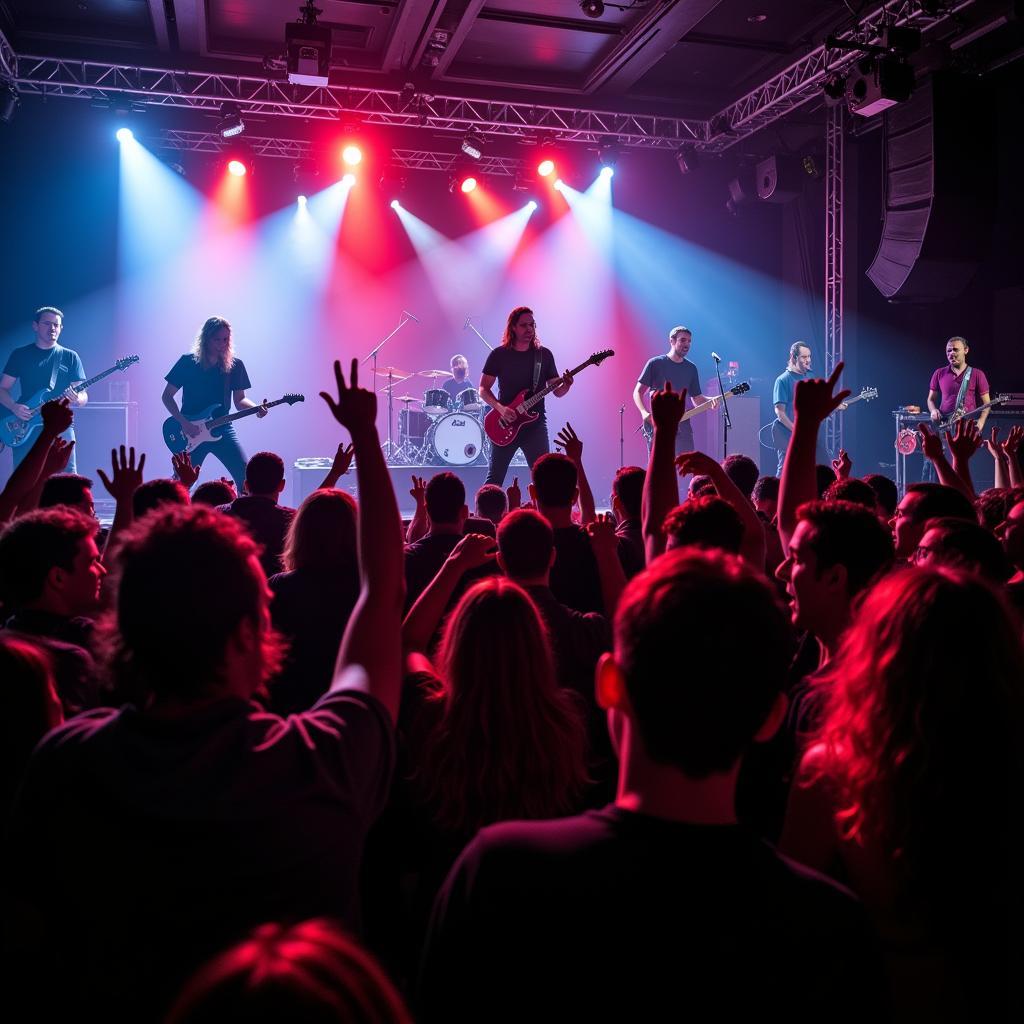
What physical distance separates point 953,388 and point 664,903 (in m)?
10.7

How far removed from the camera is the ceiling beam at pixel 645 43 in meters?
9.23

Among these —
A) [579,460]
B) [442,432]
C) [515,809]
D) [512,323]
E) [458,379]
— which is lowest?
[515,809]

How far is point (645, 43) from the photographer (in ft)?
33.4

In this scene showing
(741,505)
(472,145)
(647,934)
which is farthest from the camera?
(472,145)

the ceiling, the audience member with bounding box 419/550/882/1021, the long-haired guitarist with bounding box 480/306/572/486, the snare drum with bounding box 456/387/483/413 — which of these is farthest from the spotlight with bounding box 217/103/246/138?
the audience member with bounding box 419/550/882/1021

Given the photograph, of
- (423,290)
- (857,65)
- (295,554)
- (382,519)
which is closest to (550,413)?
(423,290)

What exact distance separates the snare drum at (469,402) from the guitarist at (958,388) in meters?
5.28

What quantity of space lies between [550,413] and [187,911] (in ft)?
45.3

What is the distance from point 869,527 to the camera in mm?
2291

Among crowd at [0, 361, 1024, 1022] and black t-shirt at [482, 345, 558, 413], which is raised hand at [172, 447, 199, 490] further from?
black t-shirt at [482, 345, 558, 413]

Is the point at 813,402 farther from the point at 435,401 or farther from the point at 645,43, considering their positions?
the point at 435,401

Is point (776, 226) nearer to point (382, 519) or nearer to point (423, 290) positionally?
point (423, 290)

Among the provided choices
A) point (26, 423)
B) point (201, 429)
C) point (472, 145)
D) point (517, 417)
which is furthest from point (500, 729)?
point (472, 145)

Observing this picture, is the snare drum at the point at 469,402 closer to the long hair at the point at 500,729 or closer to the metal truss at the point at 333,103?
the metal truss at the point at 333,103
